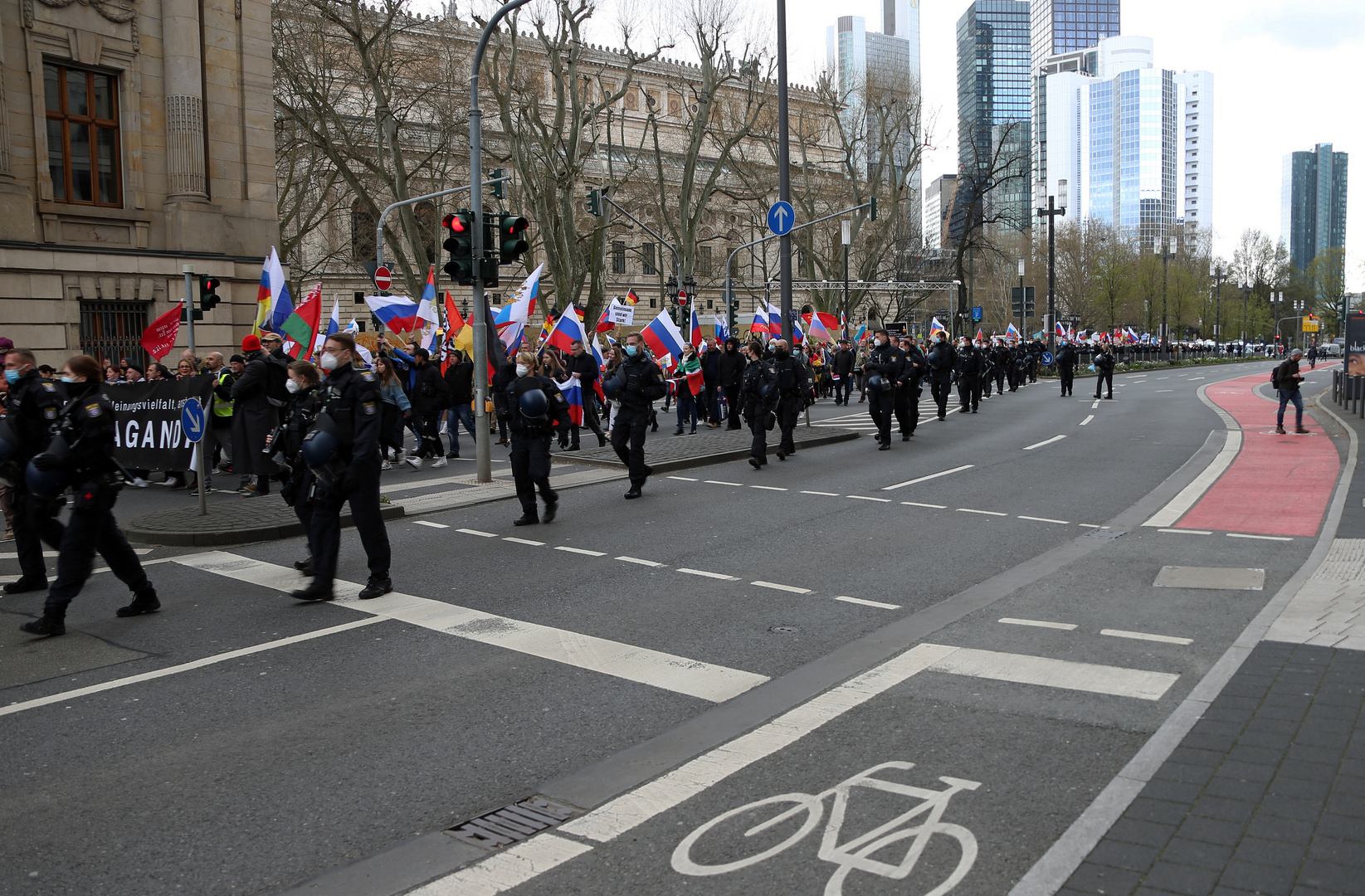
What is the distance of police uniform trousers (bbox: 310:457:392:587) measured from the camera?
25.0ft

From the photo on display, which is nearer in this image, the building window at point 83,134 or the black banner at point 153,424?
the black banner at point 153,424

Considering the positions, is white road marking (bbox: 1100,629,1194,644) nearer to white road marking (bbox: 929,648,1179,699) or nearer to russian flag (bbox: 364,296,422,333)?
white road marking (bbox: 929,648,1179,699)

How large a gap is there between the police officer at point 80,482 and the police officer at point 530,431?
4.10 m

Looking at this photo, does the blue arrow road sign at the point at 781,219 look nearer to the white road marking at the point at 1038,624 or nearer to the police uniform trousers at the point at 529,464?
the police uniform trousers at the point at 529,464

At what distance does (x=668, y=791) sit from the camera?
14.3 ft

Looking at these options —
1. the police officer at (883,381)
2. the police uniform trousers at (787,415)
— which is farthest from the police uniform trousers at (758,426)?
the police officer at (883,381)

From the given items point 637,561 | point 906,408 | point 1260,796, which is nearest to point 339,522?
point 637,561

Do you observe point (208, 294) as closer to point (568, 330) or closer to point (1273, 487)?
point (568, 330)

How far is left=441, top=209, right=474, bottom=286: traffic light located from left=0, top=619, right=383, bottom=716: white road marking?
23.7 ft

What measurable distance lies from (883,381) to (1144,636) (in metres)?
11.9

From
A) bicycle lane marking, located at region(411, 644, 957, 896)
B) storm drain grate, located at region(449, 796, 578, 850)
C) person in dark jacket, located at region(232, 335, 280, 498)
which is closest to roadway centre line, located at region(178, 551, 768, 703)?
bicycle lane marking, located at region(411, 644, 957, 896)

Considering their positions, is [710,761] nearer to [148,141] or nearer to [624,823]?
[624,823]

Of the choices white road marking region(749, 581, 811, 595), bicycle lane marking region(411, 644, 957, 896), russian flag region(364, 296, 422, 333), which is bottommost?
bicycle lane marking region(411, 644, 957, 896)

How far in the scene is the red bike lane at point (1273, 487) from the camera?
10.1 meters
